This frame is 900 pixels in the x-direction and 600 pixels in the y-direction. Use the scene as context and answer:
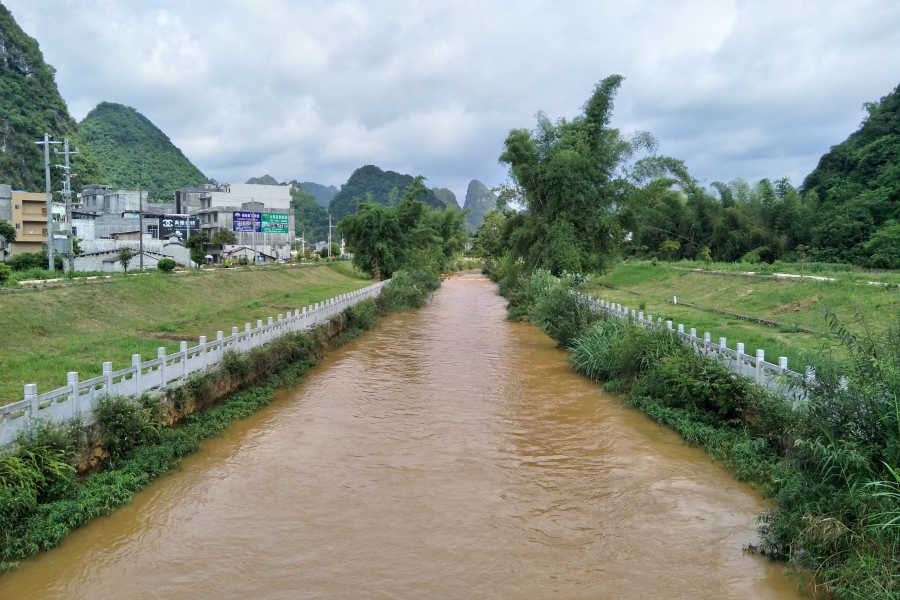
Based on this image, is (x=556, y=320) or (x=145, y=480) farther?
(x=556, y=320)

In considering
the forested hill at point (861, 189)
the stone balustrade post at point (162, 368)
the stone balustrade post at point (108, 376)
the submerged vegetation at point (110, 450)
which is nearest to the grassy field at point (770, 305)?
the submerged vegetation at point (110, 450)

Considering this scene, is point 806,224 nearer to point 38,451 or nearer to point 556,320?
point 556,320

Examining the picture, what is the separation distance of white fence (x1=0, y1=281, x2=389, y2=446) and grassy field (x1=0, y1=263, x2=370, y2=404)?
1.54m

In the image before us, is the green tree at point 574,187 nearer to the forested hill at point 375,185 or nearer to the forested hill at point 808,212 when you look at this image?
the forested hill at point 808,212

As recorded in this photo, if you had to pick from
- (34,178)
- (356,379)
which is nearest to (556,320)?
(356,379)

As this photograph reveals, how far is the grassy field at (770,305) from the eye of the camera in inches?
543

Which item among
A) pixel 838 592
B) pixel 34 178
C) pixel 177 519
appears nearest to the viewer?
pixel 838 592

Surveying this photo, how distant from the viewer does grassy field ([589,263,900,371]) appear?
13789 millimetres

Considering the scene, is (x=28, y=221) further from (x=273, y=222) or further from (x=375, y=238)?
(x=375, y=238)

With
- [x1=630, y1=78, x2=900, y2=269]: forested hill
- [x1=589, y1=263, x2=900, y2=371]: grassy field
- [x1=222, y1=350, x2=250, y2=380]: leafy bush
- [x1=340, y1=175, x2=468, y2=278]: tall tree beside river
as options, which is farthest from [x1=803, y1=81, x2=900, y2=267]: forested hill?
[x1=222, y1=350, x2=250, y2=380]: leafy bush

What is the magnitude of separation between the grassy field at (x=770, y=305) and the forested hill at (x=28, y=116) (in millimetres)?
64247

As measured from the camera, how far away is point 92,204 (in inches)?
2785

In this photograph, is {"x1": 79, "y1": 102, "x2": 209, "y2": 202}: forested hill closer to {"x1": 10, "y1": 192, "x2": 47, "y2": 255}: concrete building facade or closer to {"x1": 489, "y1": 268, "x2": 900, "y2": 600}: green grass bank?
{"x1": 10, "y1": 192, "x2": 47, "y2": 255}: concrete building facade

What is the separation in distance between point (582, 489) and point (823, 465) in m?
3.43
